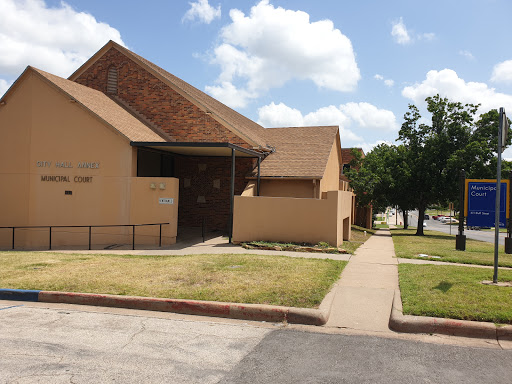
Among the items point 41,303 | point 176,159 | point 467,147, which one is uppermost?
point 467,147

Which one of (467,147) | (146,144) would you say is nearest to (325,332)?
(146,144)

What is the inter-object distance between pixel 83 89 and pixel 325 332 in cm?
1684

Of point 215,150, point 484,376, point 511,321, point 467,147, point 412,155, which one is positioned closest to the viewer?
point 484,376

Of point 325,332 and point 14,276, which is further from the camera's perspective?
point 14,276

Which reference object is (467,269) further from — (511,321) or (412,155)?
(412,155)

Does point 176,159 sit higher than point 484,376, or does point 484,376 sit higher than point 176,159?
point 176,159

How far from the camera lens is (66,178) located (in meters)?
16.6

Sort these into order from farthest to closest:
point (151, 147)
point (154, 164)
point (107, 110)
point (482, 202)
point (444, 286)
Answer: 1. point (154, 164)
2. point (107, 110)
3. point (151, 147)
4. point (482, 202)
5. point (444, 286)


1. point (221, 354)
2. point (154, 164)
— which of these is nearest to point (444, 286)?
point (221, 354)

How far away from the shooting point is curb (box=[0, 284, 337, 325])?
6812 mm

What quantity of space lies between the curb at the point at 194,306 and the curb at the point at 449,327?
1100 millimetres

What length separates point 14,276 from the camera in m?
9.52

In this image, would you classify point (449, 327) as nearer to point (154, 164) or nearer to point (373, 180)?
point (154, 164)

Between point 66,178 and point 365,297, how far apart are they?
1270 cm
